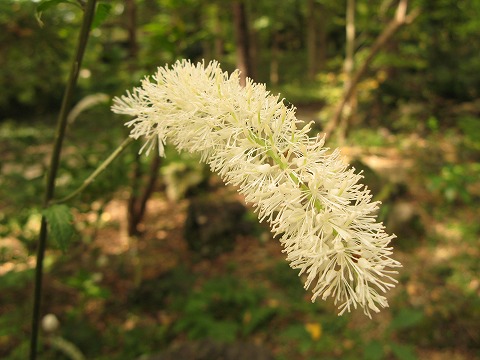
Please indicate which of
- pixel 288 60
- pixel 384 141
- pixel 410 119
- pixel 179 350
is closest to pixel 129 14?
pixel 179 350

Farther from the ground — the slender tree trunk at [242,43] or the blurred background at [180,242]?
the slender tree trunk at [242,43]

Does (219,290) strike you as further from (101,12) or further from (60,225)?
(101,12)

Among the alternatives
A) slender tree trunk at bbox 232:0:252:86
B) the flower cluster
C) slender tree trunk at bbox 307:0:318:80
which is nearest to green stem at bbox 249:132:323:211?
the flower cluster

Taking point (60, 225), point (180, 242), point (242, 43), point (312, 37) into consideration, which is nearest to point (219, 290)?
point (180, 242)

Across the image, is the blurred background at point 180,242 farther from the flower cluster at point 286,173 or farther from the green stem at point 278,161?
the green stem at point 278,161

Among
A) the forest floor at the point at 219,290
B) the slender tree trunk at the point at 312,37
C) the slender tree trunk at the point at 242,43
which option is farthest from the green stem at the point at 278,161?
the slender tree trunk at the point at 312,37

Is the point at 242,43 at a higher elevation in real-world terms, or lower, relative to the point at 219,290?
higher

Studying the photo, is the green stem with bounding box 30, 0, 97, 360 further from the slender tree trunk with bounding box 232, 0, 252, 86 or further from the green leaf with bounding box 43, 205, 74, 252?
the slender tree trunk with bounding box 232, 0, 252, 86
